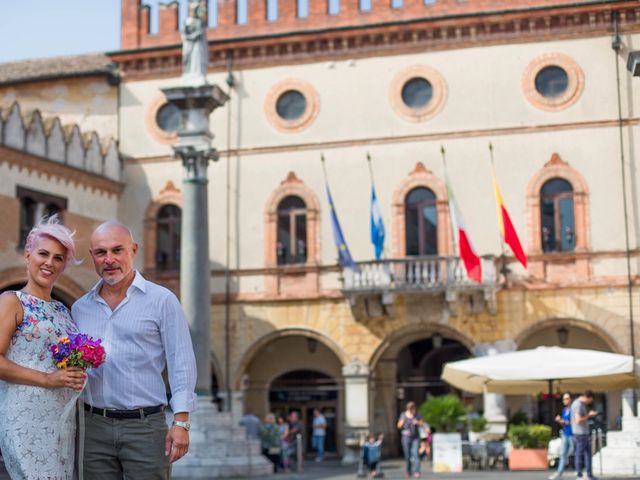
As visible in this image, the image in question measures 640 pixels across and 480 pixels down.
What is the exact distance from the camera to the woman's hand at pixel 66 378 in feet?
15.7

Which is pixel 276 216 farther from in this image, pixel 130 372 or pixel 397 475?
pixel 130 372

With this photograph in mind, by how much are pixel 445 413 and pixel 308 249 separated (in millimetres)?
6000

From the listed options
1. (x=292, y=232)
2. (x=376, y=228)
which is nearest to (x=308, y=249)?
(x=292, y=232)

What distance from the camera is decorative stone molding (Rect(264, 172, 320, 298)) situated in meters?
26.8

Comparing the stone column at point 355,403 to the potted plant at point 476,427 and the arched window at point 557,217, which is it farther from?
the arched window at point 557,217

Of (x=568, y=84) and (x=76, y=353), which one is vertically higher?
(x=568, y=84)

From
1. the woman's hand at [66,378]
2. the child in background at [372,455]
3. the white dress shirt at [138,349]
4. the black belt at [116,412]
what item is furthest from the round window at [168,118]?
the woman's hand at [66,378]

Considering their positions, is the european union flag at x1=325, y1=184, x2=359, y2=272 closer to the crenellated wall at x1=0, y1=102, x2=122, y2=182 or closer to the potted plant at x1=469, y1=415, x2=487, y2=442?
the potted plant at x1=469, y1=415, x2=487, y2=442

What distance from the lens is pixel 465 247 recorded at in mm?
23812

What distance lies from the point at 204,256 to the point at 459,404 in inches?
268

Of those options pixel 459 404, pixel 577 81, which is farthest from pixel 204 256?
pixel 577 81

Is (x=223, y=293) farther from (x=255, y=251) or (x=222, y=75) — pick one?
(x=222, y=75)

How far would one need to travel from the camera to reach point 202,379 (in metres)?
18.9

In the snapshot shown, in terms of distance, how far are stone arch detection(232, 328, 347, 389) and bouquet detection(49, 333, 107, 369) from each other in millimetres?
21764
